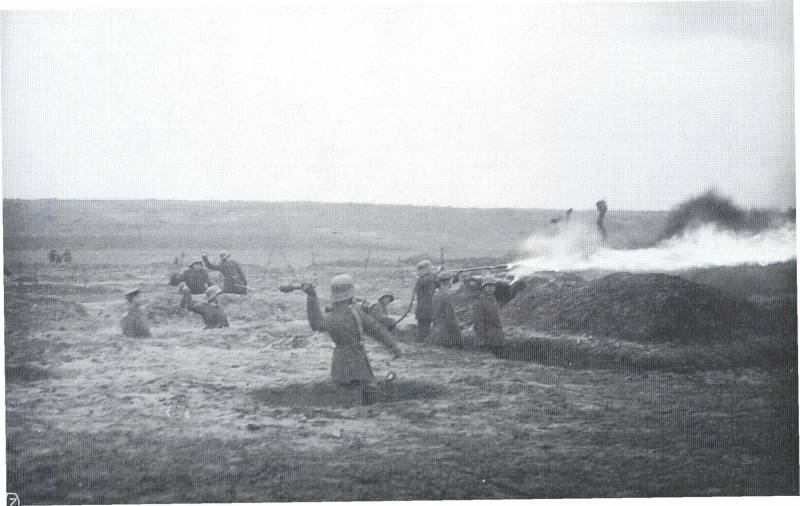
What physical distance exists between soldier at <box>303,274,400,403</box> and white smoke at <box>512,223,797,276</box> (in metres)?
1.25

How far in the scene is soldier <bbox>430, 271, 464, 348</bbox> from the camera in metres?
5.88

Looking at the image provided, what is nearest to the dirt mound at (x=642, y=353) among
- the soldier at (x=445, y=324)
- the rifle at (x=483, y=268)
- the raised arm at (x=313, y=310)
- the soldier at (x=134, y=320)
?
the soldier at (x=445, y=324)

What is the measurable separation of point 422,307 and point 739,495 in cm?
287

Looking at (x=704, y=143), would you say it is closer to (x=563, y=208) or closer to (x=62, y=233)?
(x=563, y=208)

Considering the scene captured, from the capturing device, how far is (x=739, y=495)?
569 cm

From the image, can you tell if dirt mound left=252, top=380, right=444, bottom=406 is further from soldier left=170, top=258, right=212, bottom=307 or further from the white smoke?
the white smoke

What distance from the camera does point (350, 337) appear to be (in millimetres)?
5684

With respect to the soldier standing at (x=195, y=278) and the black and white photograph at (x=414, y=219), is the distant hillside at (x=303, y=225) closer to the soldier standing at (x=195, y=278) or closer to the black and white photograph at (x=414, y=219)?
the black and white photograph at (x=414, y=219)

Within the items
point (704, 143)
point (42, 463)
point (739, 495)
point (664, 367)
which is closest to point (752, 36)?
point (704, 143)

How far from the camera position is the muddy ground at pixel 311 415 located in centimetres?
556

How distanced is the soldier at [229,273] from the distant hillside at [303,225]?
124 mm

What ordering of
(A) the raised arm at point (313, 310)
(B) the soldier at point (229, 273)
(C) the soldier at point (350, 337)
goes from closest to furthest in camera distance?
(C) the soldier at point (350, 337), (A) the raised arm at point (313, 310), (B) the soldier at point (229, 273)

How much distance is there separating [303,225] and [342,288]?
2.04ft

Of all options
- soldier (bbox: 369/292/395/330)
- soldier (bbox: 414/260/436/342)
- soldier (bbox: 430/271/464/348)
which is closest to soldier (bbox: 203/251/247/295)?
soldier (bbox: 369/292/395/330)
